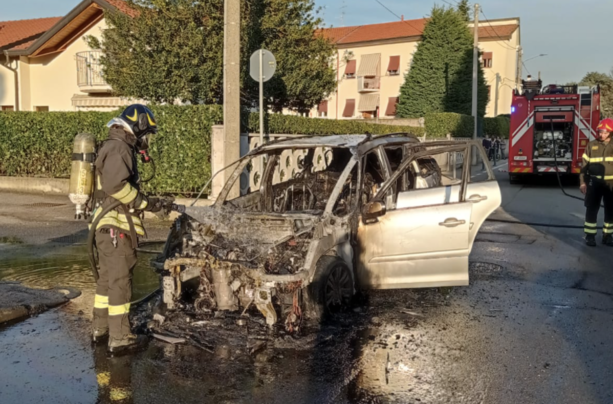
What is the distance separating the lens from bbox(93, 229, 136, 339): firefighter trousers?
4.74 m

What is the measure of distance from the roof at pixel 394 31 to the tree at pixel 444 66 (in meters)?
8.46

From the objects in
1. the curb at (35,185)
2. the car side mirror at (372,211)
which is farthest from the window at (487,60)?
the car side mirror at (372,211)

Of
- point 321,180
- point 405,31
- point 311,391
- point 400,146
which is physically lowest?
point 311,391

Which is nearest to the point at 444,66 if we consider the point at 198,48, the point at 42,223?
the point at 198,48

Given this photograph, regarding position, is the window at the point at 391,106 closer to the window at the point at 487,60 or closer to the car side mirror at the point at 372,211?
the window at the point at 487,60

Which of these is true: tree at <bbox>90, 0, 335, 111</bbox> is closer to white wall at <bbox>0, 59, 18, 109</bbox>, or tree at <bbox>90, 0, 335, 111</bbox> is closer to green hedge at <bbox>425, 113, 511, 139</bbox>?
white wall at <bbox>0, 59, 18, 109</bbox>

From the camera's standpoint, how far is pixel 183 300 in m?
5.70

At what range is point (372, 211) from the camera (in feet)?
18.7

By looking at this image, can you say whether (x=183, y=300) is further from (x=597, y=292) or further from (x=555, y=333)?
(x=597, y=292)

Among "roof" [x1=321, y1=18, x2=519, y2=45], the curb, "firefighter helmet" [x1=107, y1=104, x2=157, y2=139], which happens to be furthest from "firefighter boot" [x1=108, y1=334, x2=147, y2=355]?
"roof" [x1=321, y1=18, x2=519, y2=45]

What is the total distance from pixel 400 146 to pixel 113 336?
3917 millimetres

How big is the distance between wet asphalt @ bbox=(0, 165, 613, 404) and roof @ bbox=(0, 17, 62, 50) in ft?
77.8

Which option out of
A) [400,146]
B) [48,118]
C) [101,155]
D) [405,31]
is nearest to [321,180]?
[400,146]

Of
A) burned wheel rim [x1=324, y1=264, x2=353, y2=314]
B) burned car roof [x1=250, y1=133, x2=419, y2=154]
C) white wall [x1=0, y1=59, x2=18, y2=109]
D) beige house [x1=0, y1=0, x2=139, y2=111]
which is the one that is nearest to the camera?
burned wheel rim [x1=324, y1=264, x2=353, y2=314]
